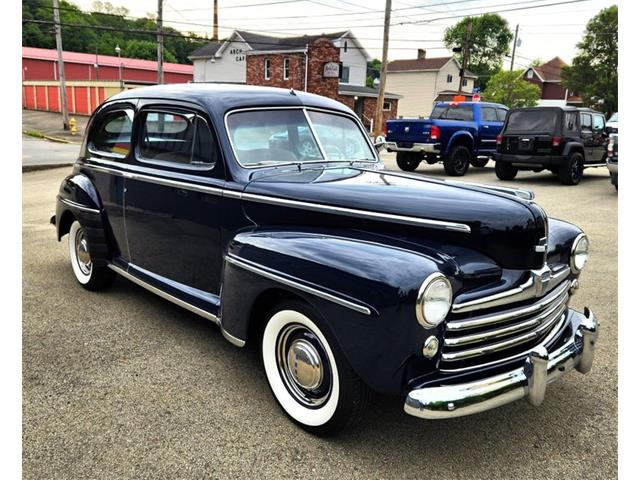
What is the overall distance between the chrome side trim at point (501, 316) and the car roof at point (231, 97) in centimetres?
216

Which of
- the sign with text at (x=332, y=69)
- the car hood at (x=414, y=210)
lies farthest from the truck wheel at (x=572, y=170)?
the sign with text at (x=332, y=69)

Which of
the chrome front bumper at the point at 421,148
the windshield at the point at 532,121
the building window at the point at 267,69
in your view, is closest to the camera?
the windshield at the point at 532,121

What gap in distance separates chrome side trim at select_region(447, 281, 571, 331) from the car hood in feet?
0.69

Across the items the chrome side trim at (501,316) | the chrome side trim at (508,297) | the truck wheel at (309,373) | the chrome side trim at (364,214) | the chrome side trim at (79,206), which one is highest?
the chrome side trim at (364,214)

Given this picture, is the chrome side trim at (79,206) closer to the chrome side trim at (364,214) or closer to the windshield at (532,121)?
the chrome side trim at (364,214)

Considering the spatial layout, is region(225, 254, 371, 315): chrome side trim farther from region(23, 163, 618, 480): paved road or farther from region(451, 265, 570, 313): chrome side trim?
region(23, 163, 618, 480): paved road

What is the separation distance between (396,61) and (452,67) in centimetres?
597

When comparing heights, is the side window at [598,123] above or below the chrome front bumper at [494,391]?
above

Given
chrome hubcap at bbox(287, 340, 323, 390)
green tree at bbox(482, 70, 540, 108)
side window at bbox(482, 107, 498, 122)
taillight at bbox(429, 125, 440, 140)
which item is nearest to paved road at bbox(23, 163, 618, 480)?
chrome hubcap at bbox(287, 340, 323, 390)

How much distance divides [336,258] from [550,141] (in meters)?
11.3

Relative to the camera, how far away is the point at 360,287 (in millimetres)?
2395

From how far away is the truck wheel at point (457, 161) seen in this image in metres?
13.8

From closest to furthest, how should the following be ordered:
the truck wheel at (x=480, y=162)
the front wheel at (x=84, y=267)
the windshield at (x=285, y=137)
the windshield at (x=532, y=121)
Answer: the windshield at (x=285, y=137)
the front wheel at (x=84, y=267)
the windshield at (x=532, y=121)
the truck wheel at (x=480, y=162)

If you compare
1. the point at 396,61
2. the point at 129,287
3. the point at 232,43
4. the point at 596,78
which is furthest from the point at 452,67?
the point at 129,287
